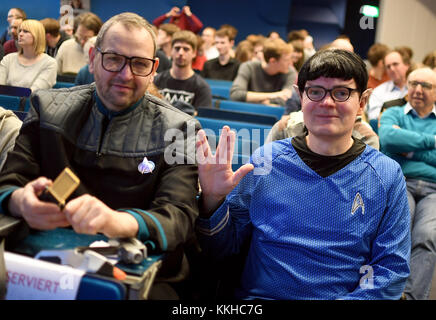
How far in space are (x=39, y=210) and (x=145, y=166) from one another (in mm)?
357

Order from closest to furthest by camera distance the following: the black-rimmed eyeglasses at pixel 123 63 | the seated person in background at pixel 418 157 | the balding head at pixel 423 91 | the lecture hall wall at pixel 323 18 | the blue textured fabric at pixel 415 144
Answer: the black-rimmed eyeglasses at pixel 123 63 → the seated person in background at pixel 418 157 → the blue textured fabric at pixel 415 144 → the balding head at pixel 423 91 → the lecture hall wall at pixel 323 18

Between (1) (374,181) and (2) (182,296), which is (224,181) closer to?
(2) (182,296)

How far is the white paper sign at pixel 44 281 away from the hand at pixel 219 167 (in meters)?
0.48

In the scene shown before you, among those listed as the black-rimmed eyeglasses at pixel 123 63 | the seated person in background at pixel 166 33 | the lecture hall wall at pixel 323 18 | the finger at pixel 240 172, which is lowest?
the finger at pixel 240 172

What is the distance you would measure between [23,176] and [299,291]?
0.84 m

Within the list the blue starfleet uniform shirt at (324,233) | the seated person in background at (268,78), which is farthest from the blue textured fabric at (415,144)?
the seated person in background at (268,78)

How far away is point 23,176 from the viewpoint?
51.1 inches

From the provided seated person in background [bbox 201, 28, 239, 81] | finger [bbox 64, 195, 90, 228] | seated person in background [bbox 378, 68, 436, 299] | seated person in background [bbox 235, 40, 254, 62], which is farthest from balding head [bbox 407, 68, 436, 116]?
seated person in background [bbox 235, 40, 254, 62]

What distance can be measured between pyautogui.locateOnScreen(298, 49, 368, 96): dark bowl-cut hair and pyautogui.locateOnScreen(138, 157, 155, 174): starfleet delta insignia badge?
1.82 feet

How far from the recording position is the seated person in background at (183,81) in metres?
3.91

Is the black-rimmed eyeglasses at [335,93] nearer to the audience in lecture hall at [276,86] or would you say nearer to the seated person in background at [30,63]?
the audience in lecture hall at [276,86]

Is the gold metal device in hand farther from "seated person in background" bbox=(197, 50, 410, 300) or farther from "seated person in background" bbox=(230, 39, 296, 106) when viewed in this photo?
"seated person in background" bbox=(230, 39, 296, 106)

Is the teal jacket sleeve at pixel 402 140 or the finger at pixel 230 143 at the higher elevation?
the finger at pixel 230 143

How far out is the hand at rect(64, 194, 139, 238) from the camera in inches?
39.9
